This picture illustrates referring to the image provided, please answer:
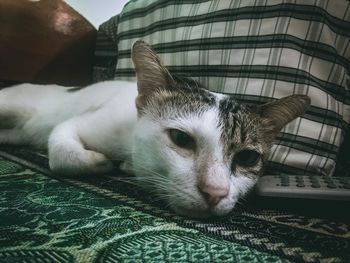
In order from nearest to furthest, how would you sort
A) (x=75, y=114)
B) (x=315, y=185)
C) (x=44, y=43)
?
(x=315, y=185)
(x=75, y=114)
(x=44, y=43)

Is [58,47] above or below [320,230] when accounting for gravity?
above

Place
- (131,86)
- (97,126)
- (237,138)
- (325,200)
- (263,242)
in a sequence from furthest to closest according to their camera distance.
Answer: (131,86), (97,126), (237,138), (325,200), (263,242)

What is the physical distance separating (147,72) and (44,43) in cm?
120

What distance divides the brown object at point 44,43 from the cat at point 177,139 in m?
0.85

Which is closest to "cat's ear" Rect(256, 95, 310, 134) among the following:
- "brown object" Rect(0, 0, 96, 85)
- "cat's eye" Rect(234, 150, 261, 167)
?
"cat's eye" Rect(234, 150, 261, 167)

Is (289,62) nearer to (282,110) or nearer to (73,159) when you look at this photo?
(282,110)

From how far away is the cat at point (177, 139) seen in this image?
30.4 inches

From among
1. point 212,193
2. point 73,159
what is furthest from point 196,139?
point 73,159

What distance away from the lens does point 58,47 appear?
6.57ft

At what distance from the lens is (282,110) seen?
0.95 metres

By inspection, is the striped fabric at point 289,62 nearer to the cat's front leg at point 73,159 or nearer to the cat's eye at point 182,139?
the cat's eye at point 182,139

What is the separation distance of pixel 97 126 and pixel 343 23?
0.78m

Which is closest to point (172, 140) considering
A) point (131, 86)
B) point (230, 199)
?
point (230, 199)

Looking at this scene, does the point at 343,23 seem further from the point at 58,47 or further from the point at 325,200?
the point at 58,47
